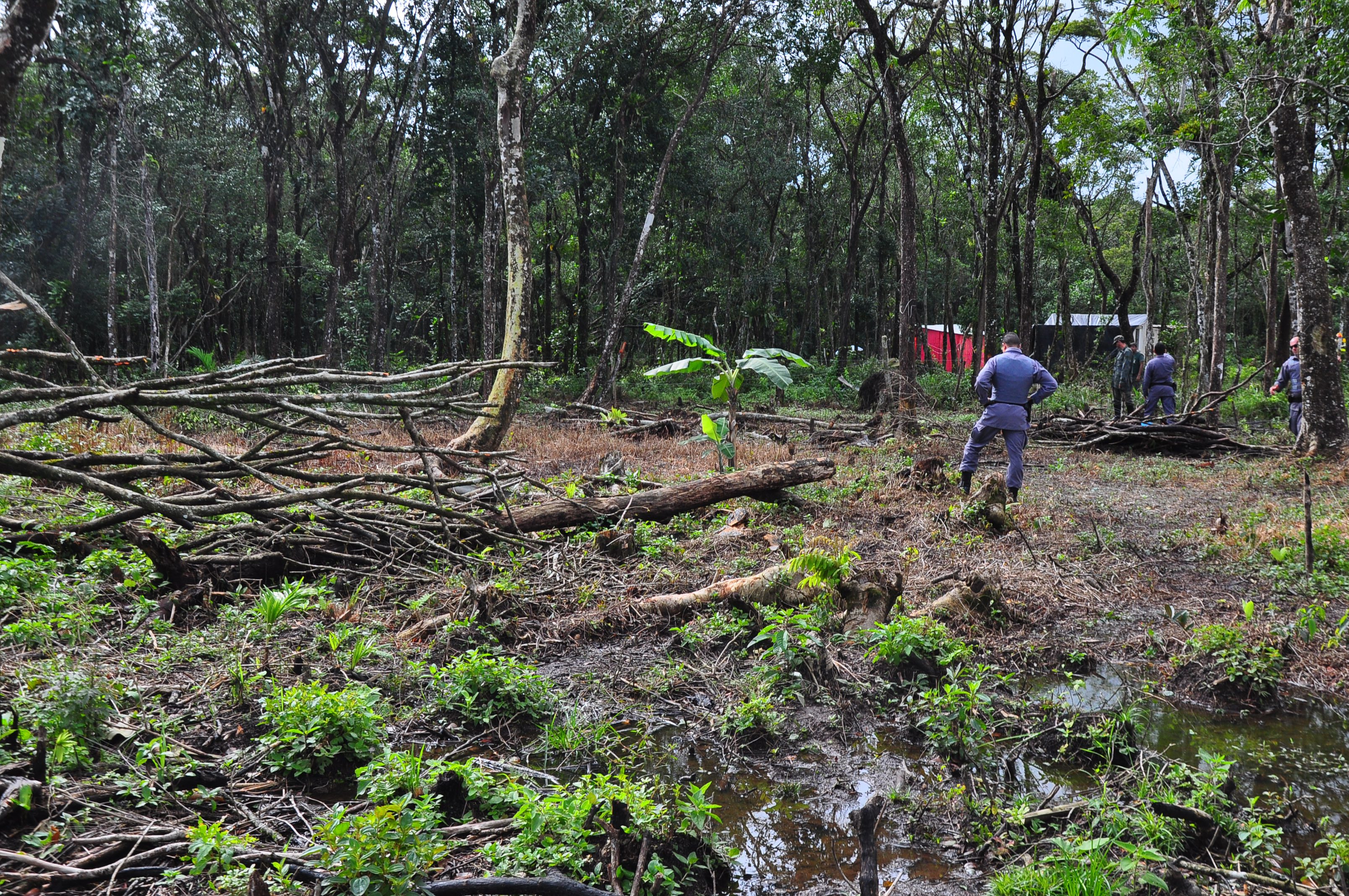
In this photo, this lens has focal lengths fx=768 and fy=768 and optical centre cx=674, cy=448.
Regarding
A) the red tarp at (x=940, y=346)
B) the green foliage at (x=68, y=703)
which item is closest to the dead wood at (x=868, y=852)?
the green foliage at (x=68, y=703)

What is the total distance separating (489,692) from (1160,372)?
49.3 ft

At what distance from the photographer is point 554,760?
3529mm

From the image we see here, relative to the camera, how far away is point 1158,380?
14.7 m

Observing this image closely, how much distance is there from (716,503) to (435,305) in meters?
20.0

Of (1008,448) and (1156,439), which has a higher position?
(1008,448)

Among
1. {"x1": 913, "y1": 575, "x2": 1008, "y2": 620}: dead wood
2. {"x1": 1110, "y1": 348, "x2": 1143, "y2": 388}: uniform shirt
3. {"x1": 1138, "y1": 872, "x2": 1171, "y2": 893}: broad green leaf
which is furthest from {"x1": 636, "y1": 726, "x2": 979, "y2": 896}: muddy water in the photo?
{"x1": 1110, "y1": 348, "x2": 1143, "y2": 388}: uniform shirt

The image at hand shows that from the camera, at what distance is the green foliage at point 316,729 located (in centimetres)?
309

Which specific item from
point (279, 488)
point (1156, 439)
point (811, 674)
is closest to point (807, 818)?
point (811, 674)

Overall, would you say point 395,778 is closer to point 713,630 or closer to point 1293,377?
point 713,630

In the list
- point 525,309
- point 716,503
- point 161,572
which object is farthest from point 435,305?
point 161,572

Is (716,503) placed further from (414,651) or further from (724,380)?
(414,651)

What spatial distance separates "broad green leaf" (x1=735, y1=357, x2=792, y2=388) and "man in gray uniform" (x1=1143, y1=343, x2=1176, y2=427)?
8.20m

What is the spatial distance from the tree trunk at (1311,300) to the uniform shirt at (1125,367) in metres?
5.19

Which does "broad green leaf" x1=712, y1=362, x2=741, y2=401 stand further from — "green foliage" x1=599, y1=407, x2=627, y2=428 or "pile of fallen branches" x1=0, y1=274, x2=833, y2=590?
"pile of fallen branches" x1=0, y1=274, x2=833, y2=590
